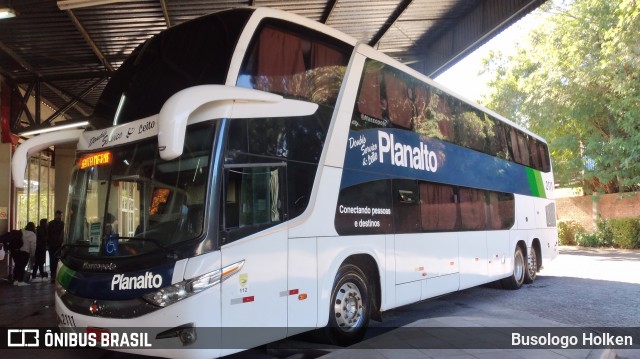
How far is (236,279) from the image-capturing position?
15.9 feet

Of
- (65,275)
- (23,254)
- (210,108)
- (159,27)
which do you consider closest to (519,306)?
(210,108)

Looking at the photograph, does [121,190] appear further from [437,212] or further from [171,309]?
[437,212]

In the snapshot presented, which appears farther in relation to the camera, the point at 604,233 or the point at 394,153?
the point at 604,233

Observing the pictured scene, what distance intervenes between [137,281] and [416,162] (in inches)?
Result: 194

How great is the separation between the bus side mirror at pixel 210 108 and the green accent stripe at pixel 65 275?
2.15m

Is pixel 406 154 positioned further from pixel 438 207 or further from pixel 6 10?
pixel 6 10

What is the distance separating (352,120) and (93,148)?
129 inches

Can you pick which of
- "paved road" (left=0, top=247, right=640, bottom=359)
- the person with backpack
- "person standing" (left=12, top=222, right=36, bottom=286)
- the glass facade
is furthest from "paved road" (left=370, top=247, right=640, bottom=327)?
the glass facade

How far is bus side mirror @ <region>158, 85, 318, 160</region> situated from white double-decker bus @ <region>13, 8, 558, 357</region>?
0.02m

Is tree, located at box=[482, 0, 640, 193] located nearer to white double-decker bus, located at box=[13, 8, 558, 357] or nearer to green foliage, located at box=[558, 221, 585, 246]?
green foliage, located at box=[558, 221, 585, 246]

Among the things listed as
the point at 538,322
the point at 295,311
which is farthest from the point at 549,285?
the point at 295,311

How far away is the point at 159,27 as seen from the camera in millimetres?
11352

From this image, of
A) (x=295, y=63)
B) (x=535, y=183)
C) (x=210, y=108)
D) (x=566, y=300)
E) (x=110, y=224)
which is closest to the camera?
(x=210, y=108)

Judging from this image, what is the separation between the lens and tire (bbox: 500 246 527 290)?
38.1 feet
